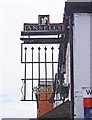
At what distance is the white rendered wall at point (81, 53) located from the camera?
10.0 meters

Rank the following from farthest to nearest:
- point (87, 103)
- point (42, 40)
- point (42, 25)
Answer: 1. point (42, 40)
2. point (42, 25)
3. point (87, 103)

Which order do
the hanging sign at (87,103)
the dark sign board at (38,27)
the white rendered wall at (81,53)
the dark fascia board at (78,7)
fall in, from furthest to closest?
the dark sign board at (38,27)
the dark fascia board at (78,7)
the white rendered wall at (81,53)
the hanging sign at (87,103)

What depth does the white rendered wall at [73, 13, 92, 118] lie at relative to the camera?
10.0 metres

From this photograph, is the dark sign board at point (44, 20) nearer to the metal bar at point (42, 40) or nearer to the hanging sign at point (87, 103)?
the metal bar at point (42, 40)

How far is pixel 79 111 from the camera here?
9977 mm

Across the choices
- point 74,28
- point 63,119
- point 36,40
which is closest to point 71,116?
point 63,119

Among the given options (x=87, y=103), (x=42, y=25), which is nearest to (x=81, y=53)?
(x=87, y=103)

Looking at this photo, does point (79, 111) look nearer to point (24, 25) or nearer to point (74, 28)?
point (74, 28)

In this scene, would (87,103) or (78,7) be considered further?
(78,7)

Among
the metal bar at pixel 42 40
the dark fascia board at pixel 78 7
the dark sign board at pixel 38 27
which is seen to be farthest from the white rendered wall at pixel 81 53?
the metal bar at pixel 42 40

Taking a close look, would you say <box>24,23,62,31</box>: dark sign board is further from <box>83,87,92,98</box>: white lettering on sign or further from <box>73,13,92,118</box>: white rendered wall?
<box>83,87,92,98</box>: white lettering on sign

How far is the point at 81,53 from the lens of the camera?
33.3 feet

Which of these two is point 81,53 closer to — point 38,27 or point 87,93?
point 87,93

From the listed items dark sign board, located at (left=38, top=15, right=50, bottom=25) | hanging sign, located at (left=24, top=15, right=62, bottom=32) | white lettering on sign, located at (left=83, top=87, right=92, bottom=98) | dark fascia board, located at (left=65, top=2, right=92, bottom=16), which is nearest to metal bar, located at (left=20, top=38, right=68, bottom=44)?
hanging sign, located at (left=24, top=15, right=62, bottom=32)
